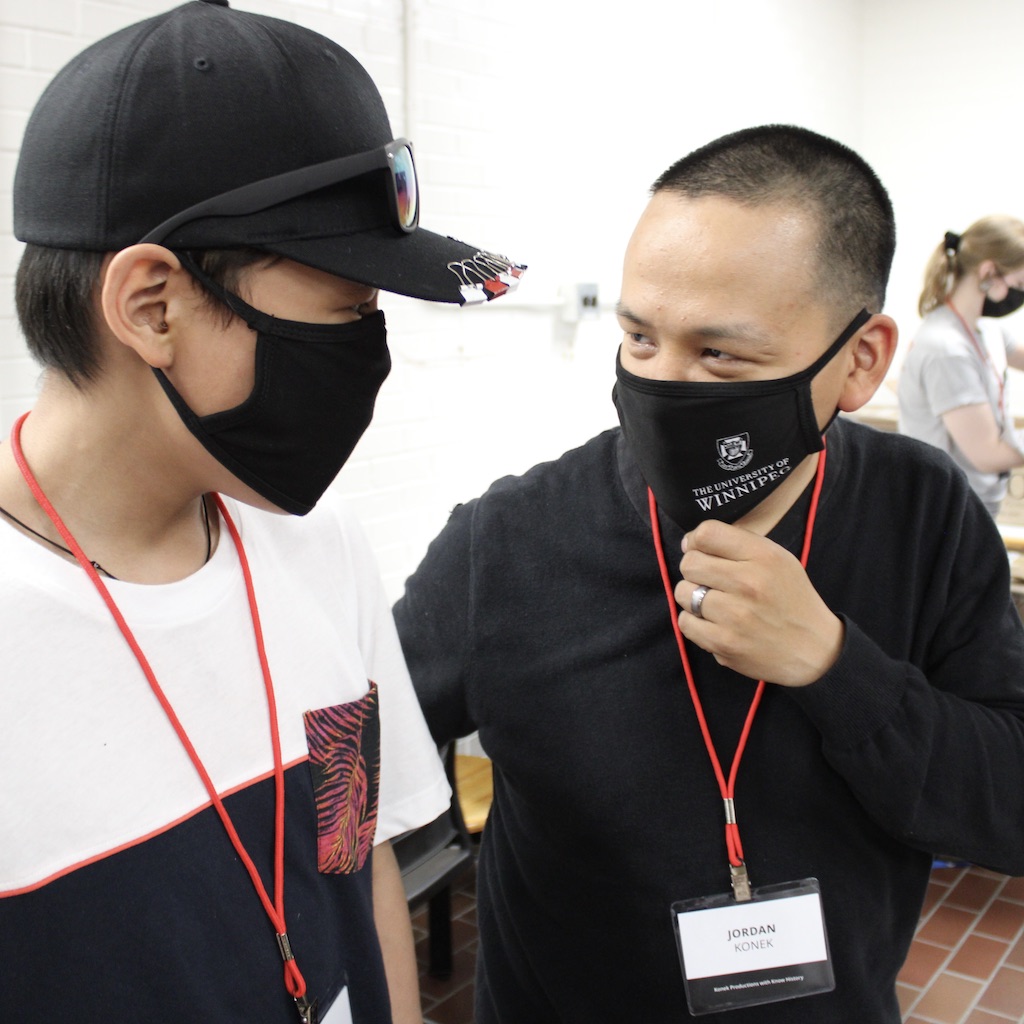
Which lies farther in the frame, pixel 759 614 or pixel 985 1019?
pixel 985 1019

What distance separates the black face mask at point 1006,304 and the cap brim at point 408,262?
9.28 feet

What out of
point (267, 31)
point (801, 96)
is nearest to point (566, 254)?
point (801, 96)

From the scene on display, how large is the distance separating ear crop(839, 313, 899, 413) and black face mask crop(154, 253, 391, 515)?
55 cm

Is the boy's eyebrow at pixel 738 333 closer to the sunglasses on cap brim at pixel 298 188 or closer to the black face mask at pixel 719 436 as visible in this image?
the black face mask at pixel 719 436

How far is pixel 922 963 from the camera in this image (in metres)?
2.84

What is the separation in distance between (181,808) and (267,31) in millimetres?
639

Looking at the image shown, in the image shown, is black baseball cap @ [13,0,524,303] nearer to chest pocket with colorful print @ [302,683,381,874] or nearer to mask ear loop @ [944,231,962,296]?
chest pocket with colorful print @ [302,683,381,874]

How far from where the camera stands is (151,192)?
0.79 meters

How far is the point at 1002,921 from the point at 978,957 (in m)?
0.24

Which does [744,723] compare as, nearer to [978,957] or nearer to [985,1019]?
[985,1019]

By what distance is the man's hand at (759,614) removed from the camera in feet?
3.39

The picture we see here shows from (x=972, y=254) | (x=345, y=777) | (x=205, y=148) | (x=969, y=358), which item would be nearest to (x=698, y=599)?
(x=345, y=777)

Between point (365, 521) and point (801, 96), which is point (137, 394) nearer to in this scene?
point (365, 521)

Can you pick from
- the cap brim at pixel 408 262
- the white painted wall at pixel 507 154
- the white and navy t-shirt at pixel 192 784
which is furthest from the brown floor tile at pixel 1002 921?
the cap brim at pixel 408 262
